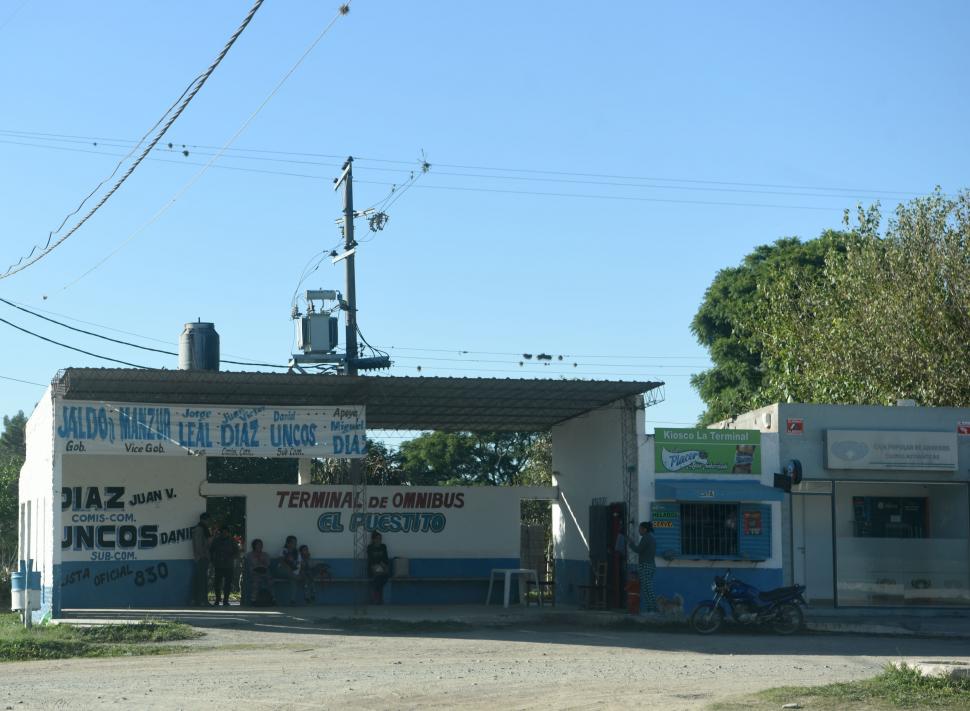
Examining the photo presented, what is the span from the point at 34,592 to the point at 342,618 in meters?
5.18

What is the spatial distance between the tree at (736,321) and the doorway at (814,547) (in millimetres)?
22454

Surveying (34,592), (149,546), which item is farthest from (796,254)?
(34,592)

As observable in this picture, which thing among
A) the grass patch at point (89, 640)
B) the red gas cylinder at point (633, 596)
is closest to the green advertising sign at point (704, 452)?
the red gas cylinder at point (633, 596)

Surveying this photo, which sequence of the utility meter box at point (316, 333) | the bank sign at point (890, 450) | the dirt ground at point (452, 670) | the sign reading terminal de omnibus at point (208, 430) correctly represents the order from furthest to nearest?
the utility meter box at point (316, 333), the bank sign at point (890, 450), the sign reading terminal de omnibus at point (208, 430), the dirt ground at point (452, 670)

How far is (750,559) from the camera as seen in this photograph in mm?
23094

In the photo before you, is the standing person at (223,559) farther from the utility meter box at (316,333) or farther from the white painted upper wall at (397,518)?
the utility meter box at (316,333)

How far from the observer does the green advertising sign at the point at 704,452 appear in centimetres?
2314

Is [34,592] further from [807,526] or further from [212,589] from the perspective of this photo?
[807,526]

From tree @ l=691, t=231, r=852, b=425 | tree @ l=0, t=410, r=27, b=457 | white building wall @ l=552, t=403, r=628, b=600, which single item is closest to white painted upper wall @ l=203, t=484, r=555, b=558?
white building wall @ l=552, t=403, r=628, b=600

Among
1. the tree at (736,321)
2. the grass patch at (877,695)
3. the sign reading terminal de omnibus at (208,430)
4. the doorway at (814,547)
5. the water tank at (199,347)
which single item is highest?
the tree at (736,321)

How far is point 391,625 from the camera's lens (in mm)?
21375

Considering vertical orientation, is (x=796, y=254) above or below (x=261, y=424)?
above

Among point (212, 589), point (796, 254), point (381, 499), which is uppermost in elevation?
point (796, 254)

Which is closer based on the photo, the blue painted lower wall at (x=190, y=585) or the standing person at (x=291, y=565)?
the blue painted lower wall at (x=190, y=585)
